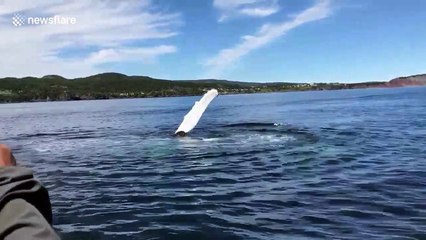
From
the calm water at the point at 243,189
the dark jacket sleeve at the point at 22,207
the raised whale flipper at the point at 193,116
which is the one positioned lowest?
the calm water at the point at 243,189

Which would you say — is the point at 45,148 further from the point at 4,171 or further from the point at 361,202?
the point at 4,171

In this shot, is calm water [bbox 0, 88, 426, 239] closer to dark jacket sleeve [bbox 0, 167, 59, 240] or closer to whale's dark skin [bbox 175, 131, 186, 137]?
whale's dark skin [bbox 175, 131, 186, 137]

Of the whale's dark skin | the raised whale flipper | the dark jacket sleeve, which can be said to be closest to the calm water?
the whale's dark skin

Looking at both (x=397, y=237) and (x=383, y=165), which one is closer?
(x=397, y=237)

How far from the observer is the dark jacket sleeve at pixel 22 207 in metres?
1.70

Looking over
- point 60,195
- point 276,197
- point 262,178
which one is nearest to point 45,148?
point 60,195

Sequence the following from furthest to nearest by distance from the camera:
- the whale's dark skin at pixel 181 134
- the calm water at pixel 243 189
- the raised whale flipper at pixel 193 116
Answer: the raised whale flipper at pixel 193 116
the whale's dark skin at pixel 181 134
the calm water at pixel 243 189

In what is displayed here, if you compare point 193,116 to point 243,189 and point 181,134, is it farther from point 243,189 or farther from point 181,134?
point 243,189

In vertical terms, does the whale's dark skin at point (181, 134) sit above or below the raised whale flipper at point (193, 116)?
below

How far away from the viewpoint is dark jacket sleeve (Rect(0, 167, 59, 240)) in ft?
5.59

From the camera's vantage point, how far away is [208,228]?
35.9 feet

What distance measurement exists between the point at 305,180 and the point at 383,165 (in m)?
4.74

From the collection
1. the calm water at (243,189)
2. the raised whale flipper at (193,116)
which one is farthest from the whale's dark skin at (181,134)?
the calm water at (243,189)

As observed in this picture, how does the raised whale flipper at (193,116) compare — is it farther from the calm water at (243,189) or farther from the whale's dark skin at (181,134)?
the calm water at (243,189)
